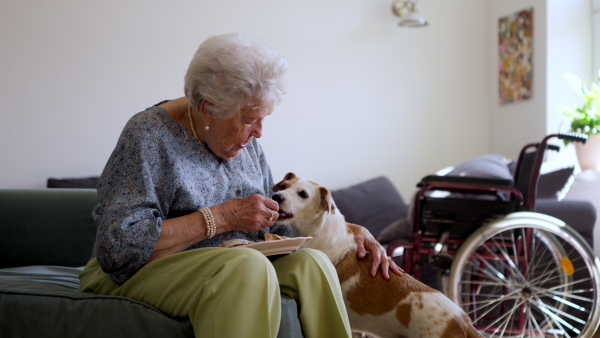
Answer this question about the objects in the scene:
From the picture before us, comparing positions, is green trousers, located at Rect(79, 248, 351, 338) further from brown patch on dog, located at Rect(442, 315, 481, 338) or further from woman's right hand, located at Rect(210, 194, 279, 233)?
brown patch on dog, located at Rect(442, 315, 481, 338)

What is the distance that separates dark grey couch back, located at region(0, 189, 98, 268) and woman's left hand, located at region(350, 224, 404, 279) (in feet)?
3.76

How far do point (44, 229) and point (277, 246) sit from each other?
1.33 metres

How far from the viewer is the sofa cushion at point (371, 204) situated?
4.15 metres

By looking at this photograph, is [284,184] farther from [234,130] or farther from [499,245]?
A: [499,245]

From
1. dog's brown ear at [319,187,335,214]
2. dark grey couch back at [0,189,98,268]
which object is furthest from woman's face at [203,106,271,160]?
dark grey couch back at [0,189,98,268]

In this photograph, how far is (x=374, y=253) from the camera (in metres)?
1.90

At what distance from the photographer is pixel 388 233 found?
341 cm

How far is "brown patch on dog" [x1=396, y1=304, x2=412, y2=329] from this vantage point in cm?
180

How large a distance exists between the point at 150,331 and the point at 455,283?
1456 mm

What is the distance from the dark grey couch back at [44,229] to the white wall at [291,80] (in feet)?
3.25

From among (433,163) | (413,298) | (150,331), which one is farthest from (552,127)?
(150,331)

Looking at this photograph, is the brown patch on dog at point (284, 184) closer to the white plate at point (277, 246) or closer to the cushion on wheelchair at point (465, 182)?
the white plate at point (277, 246)

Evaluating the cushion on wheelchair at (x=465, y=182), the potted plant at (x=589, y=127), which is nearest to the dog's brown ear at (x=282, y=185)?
the cushion on wheelchair at (x=465, y=182)

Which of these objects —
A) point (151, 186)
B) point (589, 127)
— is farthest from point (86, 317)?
point (589, 127)
